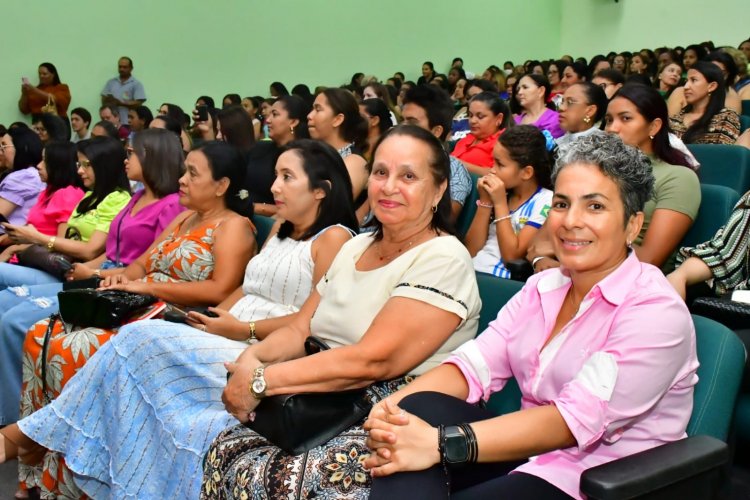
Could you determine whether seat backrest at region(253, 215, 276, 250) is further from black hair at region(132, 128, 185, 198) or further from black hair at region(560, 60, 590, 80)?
black hair at region(560, 60, 590, 80)

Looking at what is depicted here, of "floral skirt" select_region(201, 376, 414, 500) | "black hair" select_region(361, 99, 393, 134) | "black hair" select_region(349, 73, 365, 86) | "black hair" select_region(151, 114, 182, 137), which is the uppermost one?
"black hair" select_region(349, 73, 365, 86)

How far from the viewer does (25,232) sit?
3.68m

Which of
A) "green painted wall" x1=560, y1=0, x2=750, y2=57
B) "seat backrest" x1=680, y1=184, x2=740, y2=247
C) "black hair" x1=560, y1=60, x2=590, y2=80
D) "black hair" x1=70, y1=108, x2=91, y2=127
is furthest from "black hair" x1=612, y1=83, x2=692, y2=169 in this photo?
"green painted wall" x1=560, y1=0, x2=750, y2=57

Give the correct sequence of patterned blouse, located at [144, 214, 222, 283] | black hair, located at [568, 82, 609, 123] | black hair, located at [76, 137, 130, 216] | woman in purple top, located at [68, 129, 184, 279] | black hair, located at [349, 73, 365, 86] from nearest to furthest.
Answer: patterned blouse, located at [144, 214, 222, 283] → woman in purple top, located at [68, 129, 184, 279] → black hair, located at [76, 137, 130, 216] → black hair, located at [568, 82, 609, 123] → black hair, located at [349, 73, 365, 86]

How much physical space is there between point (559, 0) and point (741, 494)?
13.0 m

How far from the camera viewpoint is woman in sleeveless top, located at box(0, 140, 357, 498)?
2.07 meters

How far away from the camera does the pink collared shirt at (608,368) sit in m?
1.41

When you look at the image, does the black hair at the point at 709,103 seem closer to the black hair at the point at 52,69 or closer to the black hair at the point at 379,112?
the black hair at the point at 379,112

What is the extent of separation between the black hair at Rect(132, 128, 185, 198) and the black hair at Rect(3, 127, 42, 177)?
164 centimetres

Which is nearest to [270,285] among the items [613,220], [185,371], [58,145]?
[185,371]

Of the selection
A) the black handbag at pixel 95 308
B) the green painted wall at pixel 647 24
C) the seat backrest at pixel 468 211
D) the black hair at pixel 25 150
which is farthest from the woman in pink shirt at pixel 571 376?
the green painted wall at pixel 647 24

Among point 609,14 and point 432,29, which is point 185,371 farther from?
point 609,14

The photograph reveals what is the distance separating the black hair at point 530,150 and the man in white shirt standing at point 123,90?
6895 mm

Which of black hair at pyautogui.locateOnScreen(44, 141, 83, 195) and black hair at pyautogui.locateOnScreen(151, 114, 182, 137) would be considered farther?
black hair at pyautogui.locateOnScreen(151, 114, 182, 137)
